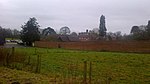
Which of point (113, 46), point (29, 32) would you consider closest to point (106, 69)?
point (113, 46)

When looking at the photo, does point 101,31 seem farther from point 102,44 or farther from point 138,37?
point 102,44

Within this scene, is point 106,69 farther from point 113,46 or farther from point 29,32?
point 29,32

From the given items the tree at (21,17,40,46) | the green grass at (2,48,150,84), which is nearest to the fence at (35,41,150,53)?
the tree at (21,17,40,46)

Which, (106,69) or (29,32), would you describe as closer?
(106,69)

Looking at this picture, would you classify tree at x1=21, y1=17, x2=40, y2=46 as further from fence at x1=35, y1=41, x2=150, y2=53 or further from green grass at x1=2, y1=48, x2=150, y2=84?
green grass at x1=2, y1=48, x2=150, y2=84

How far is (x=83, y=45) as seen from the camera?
55.4 meters

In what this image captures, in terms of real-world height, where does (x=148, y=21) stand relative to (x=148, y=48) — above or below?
above

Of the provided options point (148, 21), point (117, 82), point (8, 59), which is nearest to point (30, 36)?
point (148, 21)

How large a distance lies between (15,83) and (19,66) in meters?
8.70

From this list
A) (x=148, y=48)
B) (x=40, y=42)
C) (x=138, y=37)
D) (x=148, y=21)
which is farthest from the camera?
(x=148, y=21)

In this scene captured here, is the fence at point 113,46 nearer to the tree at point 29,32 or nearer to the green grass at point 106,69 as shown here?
the tree at point 29,32

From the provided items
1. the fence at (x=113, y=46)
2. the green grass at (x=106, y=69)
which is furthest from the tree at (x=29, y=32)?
the green grass at (x=106, y=69)

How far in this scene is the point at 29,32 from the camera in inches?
2753

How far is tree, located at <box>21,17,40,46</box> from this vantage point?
7000cm
